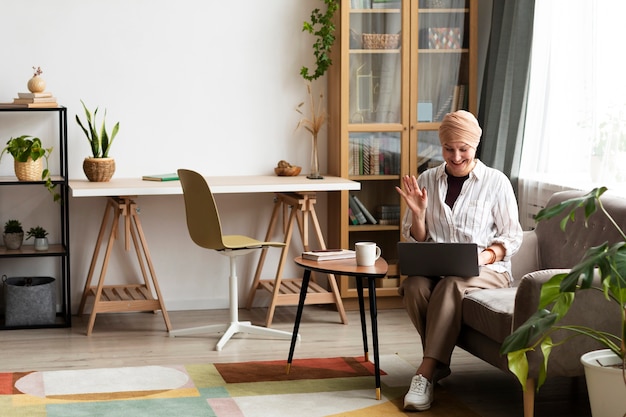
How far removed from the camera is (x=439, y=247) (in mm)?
3834

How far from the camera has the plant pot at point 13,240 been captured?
17.0 feet

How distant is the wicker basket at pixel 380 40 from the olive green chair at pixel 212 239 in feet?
4.65

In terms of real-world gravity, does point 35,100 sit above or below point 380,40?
below

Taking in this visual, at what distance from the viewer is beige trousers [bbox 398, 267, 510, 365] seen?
3807 millimetres

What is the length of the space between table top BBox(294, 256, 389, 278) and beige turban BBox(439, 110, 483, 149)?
61 cm

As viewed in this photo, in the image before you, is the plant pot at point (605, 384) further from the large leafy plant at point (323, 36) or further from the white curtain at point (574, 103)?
the large leafy plant at point (323, 36)

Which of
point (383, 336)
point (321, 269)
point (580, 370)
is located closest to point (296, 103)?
point (383, 336)

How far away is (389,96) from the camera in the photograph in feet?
18.1

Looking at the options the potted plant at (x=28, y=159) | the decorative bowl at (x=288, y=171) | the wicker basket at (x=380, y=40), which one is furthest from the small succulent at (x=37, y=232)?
the wicker basket at (x=380, y=40)

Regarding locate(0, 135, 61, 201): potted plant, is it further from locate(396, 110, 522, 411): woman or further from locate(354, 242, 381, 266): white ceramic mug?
locate(396, 110, 522, 411): woman

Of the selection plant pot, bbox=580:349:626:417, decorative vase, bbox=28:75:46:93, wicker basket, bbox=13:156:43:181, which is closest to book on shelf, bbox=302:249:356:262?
plant pot, bbox=580:349:626:417

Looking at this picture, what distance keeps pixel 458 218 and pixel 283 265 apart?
1450mm

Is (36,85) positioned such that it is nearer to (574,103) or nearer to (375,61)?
(375,61)

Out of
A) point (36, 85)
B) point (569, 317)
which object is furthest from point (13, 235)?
point (569, 317)
